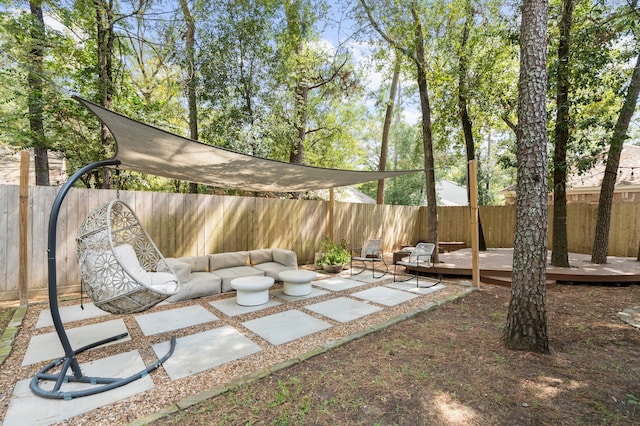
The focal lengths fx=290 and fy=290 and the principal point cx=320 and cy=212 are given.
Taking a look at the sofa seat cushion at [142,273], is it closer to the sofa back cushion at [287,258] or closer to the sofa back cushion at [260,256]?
the sofa back cushion at [260,256]

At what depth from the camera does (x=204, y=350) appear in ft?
8.75

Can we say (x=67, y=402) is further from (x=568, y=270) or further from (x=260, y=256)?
(x=568, y=270)

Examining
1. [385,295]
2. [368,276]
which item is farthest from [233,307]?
[368,276]

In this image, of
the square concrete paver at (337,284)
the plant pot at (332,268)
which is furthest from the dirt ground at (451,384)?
the plant pot at (332,268)

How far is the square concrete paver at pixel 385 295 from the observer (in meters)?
4.21

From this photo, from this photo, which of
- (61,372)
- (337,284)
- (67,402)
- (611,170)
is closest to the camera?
(67,402)

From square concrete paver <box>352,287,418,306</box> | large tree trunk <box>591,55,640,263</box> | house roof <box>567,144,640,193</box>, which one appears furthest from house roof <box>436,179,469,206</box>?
square concrete paver <box>352,287,418,306</box>

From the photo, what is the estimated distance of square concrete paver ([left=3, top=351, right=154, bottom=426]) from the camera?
1765 mm

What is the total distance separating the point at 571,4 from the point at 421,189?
1082cm

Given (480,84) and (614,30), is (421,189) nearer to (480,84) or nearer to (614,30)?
(480,84)

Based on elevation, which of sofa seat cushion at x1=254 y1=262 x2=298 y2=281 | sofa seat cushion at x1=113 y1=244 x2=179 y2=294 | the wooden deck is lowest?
the wooden deck

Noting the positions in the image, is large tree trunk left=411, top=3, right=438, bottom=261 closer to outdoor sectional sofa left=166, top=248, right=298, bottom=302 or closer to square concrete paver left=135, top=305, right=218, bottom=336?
outdoor sectional sofa left=166, top=248, right=298, bottom=302

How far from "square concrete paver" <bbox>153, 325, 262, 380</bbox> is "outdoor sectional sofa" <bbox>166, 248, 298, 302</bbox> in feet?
3.85

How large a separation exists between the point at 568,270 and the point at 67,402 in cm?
713
